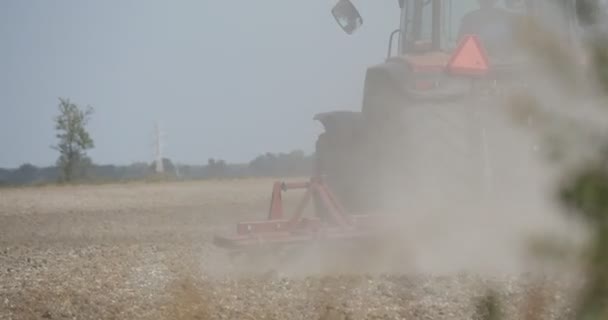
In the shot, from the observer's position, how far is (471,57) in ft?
23.1

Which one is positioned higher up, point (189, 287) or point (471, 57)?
point (471, 57)

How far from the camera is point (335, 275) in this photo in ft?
20.0

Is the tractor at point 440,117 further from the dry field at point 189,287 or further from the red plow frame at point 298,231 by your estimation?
the dry field at point 189,287

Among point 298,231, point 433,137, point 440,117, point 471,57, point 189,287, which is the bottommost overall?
point 189,287

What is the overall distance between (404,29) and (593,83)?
8032 mm

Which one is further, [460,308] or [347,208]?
[347,208]

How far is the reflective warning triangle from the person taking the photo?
702cm

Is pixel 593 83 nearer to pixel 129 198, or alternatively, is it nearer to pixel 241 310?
pixel 241 310

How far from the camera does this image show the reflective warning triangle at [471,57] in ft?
23.0

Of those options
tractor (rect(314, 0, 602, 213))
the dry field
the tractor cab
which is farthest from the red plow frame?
the tractor cab

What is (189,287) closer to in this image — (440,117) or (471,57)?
(440,117)

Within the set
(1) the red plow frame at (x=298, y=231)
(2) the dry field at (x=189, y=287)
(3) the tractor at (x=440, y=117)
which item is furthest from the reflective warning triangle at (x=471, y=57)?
(2) the dry field at (x=189, y=287)

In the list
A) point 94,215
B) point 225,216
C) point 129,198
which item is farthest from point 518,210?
point 129,198

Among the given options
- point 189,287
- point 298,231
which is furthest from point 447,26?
point 189,287
